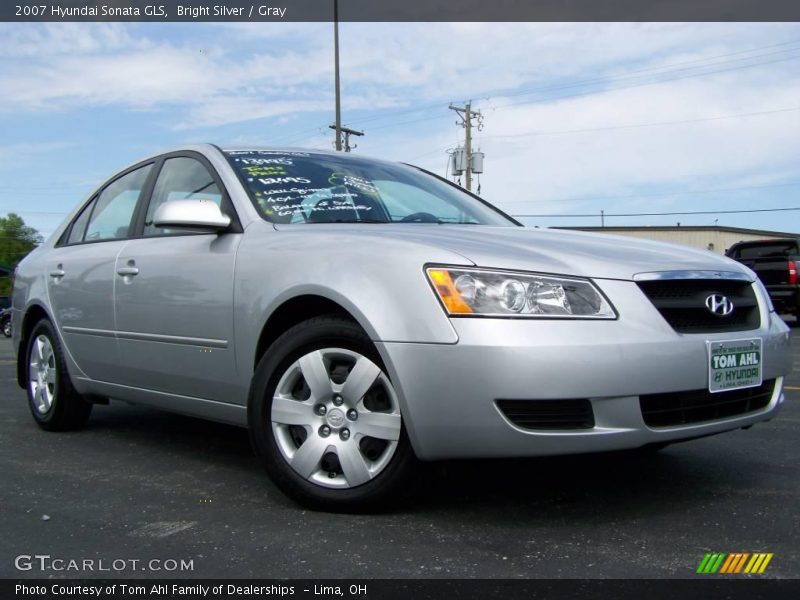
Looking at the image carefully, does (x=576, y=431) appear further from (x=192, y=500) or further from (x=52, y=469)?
(x=52, y=469)

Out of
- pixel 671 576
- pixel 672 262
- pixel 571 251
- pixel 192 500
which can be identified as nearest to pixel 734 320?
pixel 672 262

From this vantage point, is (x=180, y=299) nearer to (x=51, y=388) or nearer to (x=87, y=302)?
(x=87, y=302)

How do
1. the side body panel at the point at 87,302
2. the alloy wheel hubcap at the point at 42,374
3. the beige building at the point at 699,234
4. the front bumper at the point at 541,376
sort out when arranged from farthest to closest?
the beige building at the point at 699,234 < the alloy wheel hubcap at the point at 42,374 < the side body panel at the point at 87,302 < the front bumper at the point at 541,376

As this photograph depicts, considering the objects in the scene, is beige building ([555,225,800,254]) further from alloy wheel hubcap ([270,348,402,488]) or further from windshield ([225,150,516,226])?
alloy wheel hubcap ([270,348,402,488])

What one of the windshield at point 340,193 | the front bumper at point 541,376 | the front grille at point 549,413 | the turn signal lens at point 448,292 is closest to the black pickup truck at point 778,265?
the windshield at point 340,193

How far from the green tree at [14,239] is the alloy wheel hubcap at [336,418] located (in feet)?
314

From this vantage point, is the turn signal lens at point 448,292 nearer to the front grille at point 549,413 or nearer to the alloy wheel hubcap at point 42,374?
the front grille at point 549,413

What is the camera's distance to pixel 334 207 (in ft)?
12.9

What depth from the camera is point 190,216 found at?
12.2 ft

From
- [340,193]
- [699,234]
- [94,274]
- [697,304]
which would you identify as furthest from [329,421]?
[699,234]

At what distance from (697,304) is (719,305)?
14 cm

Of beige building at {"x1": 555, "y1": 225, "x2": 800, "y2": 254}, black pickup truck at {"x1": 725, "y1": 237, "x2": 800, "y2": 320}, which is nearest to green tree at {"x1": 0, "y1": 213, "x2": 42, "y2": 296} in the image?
beige building at {"x1": 555, "y1": 225, "x2": 800, "y2": 254}

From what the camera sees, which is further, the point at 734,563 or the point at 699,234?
the point at 699,234

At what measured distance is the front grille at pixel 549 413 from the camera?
113 inches
